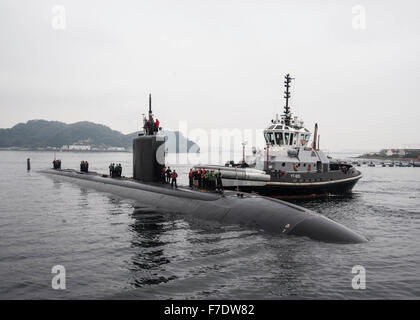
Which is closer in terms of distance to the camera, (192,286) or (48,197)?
(192,286)

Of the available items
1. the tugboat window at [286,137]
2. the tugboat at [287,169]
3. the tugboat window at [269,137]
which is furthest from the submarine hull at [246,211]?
the tugboat window at [286,137]

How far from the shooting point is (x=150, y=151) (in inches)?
883

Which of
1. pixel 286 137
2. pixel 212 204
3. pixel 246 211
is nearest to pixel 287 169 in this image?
pixel 286 137

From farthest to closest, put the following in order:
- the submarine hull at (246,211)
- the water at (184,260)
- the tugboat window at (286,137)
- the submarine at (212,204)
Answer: the tugboat window at (286,137) → the submarine at (212,204) → the submarine hull at (246,211) → the water at (184,260)

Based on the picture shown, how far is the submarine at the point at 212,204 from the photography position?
1360 centimetres

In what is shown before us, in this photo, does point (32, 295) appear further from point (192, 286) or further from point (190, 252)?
point (190, 252)

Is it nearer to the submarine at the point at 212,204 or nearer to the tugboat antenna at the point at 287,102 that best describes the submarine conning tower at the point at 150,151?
the submarine at the point at 212,204

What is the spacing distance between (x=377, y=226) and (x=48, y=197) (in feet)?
74.1

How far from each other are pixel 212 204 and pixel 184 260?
6.19 meters

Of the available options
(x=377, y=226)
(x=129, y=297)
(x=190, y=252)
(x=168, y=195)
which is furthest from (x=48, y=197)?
(x=377, y=226)

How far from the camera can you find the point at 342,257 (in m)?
11.4

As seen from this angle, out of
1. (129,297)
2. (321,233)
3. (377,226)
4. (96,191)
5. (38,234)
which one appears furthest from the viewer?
(96,191)

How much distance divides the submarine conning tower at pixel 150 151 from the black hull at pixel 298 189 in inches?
306

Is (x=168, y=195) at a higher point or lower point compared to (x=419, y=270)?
higher
